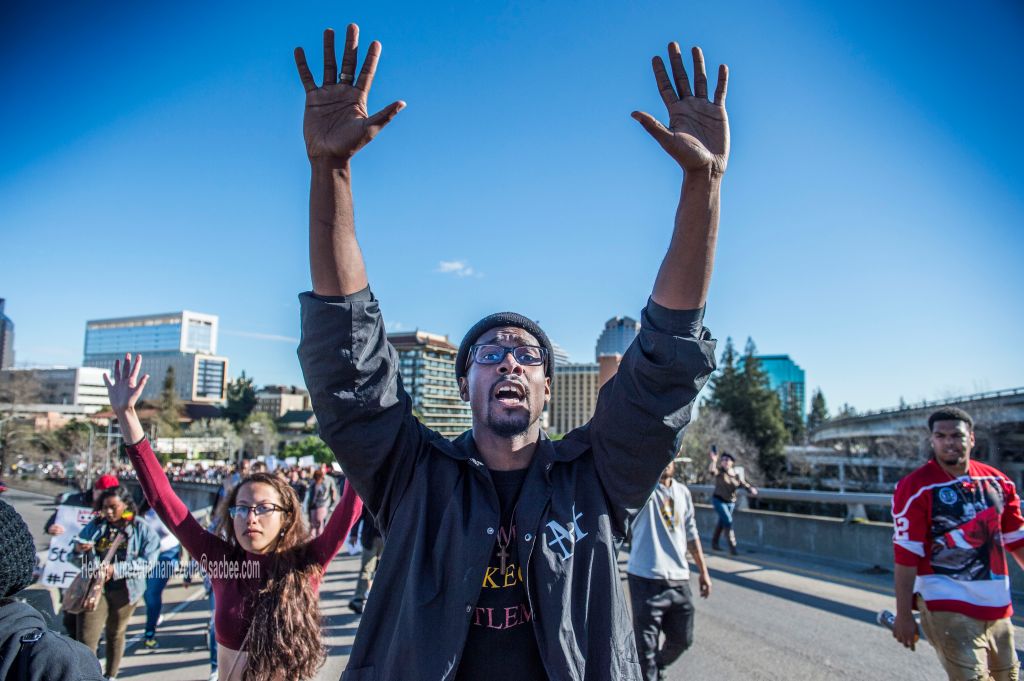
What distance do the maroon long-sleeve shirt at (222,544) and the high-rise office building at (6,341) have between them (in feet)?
141

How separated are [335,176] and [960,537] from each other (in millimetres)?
4412

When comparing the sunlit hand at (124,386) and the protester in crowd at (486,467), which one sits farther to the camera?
the sunlit hand at (124,386)

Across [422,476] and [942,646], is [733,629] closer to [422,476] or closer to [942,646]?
[942,646]

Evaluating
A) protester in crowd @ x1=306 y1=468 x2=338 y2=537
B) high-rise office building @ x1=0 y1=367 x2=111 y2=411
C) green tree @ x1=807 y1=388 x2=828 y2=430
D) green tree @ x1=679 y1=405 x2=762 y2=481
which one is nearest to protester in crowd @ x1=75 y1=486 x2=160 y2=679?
protester in crowd @ x1=306 y1=468 x2=338 y2=537

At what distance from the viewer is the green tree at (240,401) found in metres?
91.1

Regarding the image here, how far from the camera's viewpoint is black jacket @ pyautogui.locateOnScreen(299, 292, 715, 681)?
1.79 m

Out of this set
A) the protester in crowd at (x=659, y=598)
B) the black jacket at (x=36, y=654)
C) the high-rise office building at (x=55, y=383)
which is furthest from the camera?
the high-rise office building at (x=55, y=383)

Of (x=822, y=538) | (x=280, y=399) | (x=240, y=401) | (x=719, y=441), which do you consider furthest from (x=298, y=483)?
(x=280, y=399)

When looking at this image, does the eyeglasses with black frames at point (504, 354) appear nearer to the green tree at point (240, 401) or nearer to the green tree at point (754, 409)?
the green tree at point (754, 409)

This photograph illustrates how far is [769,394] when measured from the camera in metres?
50.7

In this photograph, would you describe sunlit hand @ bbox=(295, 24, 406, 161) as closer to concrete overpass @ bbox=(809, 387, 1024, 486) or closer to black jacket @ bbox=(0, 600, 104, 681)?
black jacket @ bbox=(0, 600, 104, 681)

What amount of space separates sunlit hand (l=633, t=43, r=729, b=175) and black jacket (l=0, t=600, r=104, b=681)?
221 centimetres

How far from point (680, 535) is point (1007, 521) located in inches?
87.4

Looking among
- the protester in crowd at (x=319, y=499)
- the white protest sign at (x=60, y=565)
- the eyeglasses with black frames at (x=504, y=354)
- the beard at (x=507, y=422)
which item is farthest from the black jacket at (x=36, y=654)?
the protester in crowd at (x=319, y=499)
